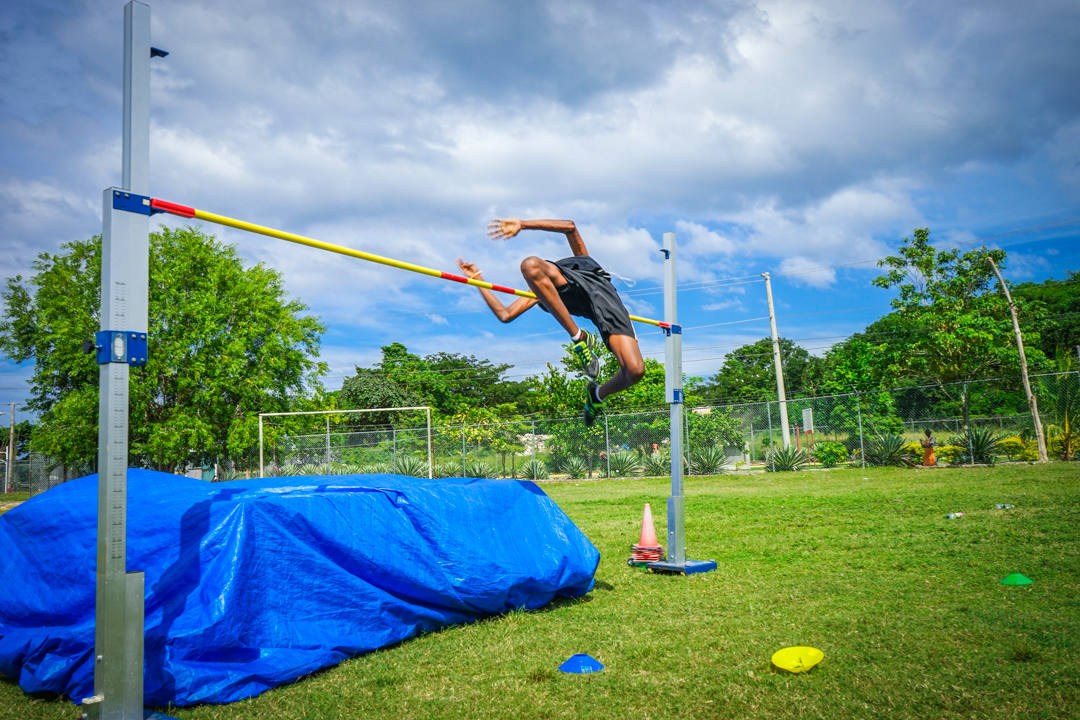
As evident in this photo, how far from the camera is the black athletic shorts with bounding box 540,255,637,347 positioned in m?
5.37

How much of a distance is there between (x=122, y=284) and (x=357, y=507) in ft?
6.36

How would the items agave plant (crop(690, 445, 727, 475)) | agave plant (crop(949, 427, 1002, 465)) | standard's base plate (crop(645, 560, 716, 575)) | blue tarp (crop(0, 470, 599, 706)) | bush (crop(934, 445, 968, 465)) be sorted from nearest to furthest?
blue tarp (crop(0, 470, 599, 706))
standard's base plate (crop(645, 560, 716, 575))
agave plant (crop(949, 427, 1002, 465))
bush (crop(934, 445, 968, 465))
agave plant (crop(690, 445, 727, 475))

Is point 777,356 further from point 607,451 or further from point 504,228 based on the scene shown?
point 504,228

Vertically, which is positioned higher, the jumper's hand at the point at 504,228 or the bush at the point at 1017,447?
the jumper's hand at the point at 504,228

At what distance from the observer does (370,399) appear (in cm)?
4206

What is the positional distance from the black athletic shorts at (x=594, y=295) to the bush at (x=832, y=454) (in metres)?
17.7

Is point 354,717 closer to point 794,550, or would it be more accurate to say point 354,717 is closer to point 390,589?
point 390,589

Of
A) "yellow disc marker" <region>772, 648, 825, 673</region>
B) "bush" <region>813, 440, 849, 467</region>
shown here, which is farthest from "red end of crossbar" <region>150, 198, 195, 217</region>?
"bush" <region>813, 440, 849, 467</region>

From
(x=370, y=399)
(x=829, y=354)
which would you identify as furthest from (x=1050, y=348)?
(x=370, y=399)

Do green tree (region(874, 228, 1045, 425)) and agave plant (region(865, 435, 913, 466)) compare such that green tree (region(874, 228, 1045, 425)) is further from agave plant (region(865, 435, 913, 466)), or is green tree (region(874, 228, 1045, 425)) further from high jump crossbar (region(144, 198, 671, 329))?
high jump crossbar (region(144, 198, 671, 329))

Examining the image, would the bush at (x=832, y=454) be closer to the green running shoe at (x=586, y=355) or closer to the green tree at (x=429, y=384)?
the green running shoe at (x=586, y=355)

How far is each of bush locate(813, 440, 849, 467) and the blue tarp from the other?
1799cm

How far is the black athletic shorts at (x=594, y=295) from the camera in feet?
17.6

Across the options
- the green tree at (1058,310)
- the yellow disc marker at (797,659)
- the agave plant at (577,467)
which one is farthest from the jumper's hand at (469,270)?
the green tree at (1058,310)
